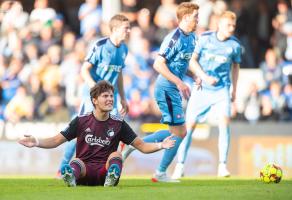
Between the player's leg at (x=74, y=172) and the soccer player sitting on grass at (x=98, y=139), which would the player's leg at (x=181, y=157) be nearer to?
the soccer player sitting on grass at (x=98, y=139)

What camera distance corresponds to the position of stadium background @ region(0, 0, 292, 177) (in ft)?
60.6

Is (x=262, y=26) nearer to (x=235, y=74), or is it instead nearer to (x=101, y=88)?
(x=235, y=74)

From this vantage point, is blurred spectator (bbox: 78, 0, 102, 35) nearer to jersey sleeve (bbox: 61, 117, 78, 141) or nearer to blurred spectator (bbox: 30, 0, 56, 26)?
blurred spectator (bbox: 30, 0, 56, 26)

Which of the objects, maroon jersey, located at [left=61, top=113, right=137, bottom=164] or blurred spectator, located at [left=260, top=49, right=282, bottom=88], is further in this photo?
blurred spectator, located at [left=260, top=49, right=282, bottom=88]

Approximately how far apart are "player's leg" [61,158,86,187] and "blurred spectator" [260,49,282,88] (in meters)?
9.30

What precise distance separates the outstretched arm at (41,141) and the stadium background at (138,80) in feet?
24.6

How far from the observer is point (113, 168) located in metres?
10.6

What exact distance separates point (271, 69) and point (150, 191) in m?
9.98

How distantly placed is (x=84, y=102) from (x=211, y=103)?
206 centimetres

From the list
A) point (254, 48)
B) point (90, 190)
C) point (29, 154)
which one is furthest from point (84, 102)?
point (254, 48)

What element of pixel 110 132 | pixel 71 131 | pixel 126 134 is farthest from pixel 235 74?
pixel 71 131

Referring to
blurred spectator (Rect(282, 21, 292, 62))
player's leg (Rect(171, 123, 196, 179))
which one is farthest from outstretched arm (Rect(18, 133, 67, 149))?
blurred spectator (Rect(282, 21, 292, 62))

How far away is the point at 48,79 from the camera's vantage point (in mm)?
19719

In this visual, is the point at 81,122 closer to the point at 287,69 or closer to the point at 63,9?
the point at 287,69
